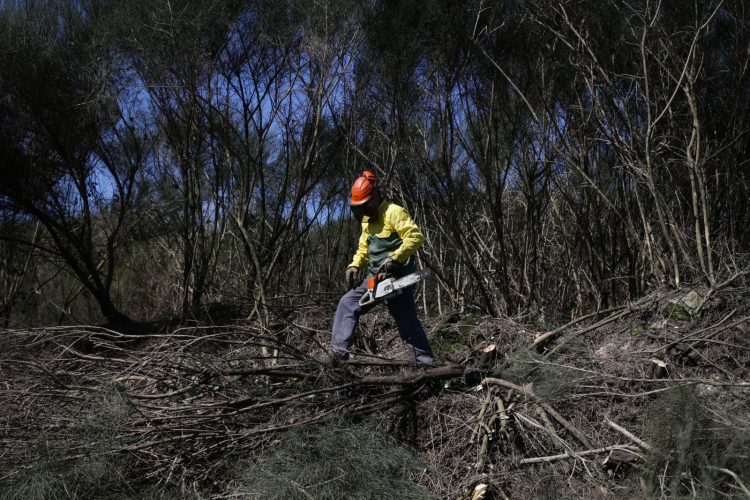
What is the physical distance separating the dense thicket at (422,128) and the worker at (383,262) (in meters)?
1.74

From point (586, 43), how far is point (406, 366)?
3.70 metres

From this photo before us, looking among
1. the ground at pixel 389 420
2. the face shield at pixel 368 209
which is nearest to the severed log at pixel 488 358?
the ground at pixel 389 420

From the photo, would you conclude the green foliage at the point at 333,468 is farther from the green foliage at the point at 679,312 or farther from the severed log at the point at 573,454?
the green foliage at the point at 679,312

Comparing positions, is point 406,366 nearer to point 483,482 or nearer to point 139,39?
point 483,482

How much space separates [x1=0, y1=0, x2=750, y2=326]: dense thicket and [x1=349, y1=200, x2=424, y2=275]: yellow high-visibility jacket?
166cm

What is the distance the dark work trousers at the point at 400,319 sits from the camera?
17.5 ft

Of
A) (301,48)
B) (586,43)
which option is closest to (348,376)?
(586,43)

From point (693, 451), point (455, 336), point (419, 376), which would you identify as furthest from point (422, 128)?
point (693, 451)

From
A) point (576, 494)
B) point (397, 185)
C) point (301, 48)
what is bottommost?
point (576, 494)

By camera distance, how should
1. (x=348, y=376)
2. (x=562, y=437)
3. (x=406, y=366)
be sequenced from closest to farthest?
(x=562, y=437), (x=348, y=376), (x=406, y=366)

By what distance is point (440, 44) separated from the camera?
805 cm

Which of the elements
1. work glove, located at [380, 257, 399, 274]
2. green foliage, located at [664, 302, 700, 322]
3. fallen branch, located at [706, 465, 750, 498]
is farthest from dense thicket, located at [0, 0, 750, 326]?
fallen branch, located at [706, 465, 750, 498]

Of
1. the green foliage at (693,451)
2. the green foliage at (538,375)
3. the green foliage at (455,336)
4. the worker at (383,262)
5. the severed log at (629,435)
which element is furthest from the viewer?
the green foliage at (455,336)

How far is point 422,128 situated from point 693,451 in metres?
5.94
